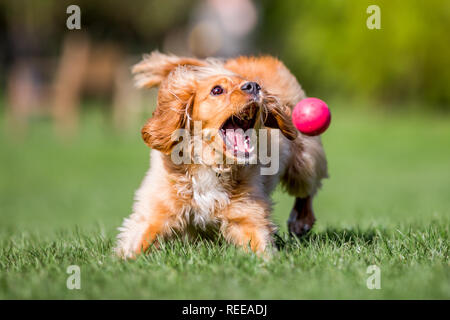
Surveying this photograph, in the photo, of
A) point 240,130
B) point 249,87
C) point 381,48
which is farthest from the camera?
point 381,48

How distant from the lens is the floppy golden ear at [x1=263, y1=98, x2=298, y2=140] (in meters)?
4.06

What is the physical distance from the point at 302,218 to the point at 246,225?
4.00 ft

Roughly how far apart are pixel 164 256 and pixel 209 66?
1.44m

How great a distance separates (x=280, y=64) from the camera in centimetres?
495

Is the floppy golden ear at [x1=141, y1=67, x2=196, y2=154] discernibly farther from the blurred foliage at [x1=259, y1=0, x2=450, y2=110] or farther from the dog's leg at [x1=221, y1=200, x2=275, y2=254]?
the blurred foliage at [x1=259, y1=0, x2=450, y2=110]

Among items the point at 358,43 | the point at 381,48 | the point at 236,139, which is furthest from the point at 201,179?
the point at 358,43

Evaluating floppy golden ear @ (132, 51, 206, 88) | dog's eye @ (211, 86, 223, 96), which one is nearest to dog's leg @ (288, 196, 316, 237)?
floppy golden ear @ (132, 51, 206, 88)

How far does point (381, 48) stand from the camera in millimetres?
19312

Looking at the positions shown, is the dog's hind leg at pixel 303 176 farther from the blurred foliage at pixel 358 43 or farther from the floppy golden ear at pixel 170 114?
the blurred foliage at pixel 358 43

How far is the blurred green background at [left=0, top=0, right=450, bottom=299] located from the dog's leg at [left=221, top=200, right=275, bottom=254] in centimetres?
31

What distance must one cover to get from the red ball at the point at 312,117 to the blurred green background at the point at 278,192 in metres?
0.75

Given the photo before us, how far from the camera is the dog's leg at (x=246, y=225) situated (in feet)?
12.6

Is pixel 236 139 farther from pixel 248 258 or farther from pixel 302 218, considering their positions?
pixel 302 218
